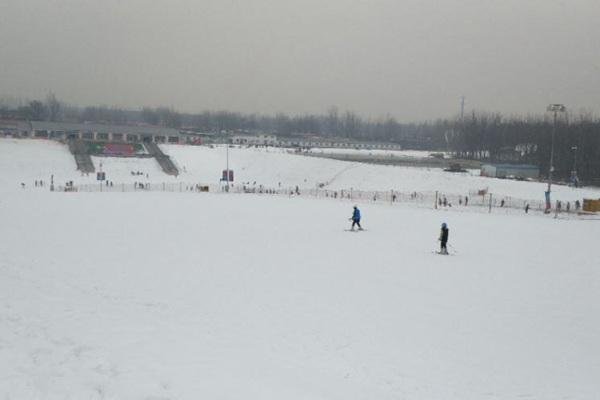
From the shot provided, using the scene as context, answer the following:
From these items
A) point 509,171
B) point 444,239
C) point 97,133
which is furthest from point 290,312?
point 97,133

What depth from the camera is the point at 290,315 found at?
11.5 metres

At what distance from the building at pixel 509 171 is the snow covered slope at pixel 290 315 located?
113ft

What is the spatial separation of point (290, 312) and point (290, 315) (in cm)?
21

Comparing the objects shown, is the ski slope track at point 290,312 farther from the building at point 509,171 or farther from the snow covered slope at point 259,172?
the building at point 509,171

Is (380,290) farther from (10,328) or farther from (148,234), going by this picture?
(148,234)

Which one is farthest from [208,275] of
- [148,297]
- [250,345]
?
[250,345]

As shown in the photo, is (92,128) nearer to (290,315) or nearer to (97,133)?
(97,133)

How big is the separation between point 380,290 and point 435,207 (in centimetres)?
2432

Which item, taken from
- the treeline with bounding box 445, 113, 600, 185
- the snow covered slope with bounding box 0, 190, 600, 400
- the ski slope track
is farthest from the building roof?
the snow covered slope with bounding box 0, 190, 600, 400

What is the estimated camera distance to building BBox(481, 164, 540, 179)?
183 ft

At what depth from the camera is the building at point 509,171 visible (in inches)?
2200

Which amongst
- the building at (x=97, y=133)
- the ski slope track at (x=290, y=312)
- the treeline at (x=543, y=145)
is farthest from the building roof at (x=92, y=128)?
the ski slope track at (x=290, y=312)

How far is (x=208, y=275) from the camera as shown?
15.1 meters

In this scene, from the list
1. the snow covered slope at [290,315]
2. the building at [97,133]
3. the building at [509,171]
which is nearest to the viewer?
the snow covered slope at [290,315]
